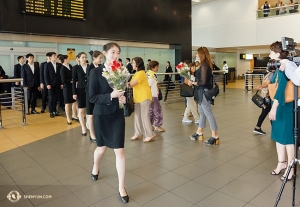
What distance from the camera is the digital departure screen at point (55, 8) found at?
321 inches

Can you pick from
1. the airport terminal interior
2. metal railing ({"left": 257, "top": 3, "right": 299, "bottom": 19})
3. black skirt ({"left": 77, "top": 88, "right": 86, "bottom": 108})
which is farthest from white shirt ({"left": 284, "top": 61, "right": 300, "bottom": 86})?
metal railing ({"left": 257, "top": 3, "right": 299, "bottom": 19})

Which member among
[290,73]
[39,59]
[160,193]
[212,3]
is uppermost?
[212,3]

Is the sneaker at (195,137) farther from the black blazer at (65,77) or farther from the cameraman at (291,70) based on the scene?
the black blazer at (65,77)

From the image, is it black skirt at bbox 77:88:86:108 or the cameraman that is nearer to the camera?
the cameraman

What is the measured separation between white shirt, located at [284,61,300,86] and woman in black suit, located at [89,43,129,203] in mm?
1690

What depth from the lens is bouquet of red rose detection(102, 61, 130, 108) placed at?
2572mm

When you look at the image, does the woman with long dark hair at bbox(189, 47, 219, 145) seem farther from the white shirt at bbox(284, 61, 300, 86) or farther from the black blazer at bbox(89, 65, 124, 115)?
the black blazer at bbox(89, 65, 124, 115)

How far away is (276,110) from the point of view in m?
3.06

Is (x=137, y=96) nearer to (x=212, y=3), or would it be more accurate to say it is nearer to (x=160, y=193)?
(x=160, y=193)

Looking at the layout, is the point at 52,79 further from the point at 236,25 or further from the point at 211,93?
the point at 236,25

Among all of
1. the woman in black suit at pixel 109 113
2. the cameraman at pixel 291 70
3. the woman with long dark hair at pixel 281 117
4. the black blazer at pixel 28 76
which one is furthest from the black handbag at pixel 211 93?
the black blazer at pixel 28 76

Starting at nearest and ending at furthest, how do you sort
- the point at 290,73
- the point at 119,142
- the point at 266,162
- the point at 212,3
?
the point at 290,73
the point at 119,142
the point at 266,162
the point at 212,3

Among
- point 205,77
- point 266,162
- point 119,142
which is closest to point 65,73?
point 205,77

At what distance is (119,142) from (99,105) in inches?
17.6
